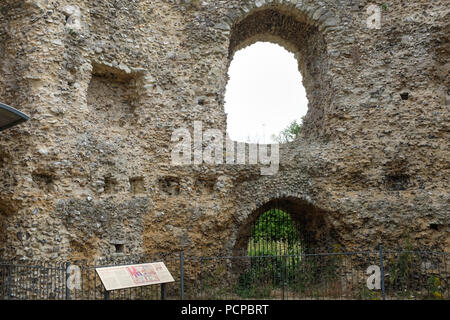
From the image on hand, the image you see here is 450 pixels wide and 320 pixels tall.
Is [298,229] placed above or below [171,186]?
below

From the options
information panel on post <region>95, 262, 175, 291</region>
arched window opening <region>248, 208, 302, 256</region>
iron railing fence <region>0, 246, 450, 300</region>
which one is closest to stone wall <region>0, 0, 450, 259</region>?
iron railing fence <region>0, 246, 450, 300</region>

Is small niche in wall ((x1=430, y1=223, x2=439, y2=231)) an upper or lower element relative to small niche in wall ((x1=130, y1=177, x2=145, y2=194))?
lower

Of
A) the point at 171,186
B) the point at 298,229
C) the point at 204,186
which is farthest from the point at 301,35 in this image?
the point at 171,186

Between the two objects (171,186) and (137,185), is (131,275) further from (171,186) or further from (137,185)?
(171,186)

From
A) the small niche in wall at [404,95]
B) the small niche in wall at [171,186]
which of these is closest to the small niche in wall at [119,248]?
the small niche in wall at [171,186]

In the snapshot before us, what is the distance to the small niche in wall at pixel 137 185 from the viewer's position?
10133mm

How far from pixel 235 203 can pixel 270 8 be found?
5.54 m

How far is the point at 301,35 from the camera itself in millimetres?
12789

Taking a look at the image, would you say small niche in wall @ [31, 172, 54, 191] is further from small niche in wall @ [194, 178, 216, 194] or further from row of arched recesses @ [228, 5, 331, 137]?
row of arched recesses @ [228, 5, 331, 137]

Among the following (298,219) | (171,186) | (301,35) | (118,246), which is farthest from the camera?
(301,35)

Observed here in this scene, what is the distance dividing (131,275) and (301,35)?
359 inches

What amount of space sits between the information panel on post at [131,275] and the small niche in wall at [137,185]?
3.08m

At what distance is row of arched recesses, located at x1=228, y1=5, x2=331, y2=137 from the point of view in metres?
12.0
